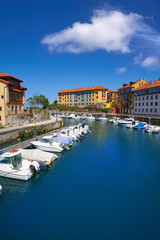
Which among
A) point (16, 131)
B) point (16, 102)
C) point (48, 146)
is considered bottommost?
point (48, 146)

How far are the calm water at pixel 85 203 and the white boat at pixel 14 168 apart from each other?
0.70 meters

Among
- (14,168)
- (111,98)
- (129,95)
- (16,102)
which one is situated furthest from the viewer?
(111,98)

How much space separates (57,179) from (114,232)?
350 inches

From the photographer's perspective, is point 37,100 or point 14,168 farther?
point 37,100

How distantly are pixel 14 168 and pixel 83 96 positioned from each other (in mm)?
113719

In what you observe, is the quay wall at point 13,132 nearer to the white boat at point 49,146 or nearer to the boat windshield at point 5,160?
the white boat at point 49,146

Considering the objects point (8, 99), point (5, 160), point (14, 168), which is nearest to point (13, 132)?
point (8, 99)

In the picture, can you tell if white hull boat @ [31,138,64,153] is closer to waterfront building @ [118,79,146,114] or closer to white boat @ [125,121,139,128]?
white boat @ [125,121,139,128]

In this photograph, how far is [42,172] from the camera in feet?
64.0

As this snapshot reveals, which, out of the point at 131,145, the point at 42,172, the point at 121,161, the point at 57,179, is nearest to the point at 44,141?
the point at 42,172

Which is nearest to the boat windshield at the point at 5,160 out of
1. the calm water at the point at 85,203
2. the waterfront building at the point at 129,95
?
the calm water at the point at 85,203

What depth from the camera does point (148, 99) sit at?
70.4 metres

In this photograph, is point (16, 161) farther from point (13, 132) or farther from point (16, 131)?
point (16, 131)

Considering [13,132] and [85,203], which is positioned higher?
[13,132]
